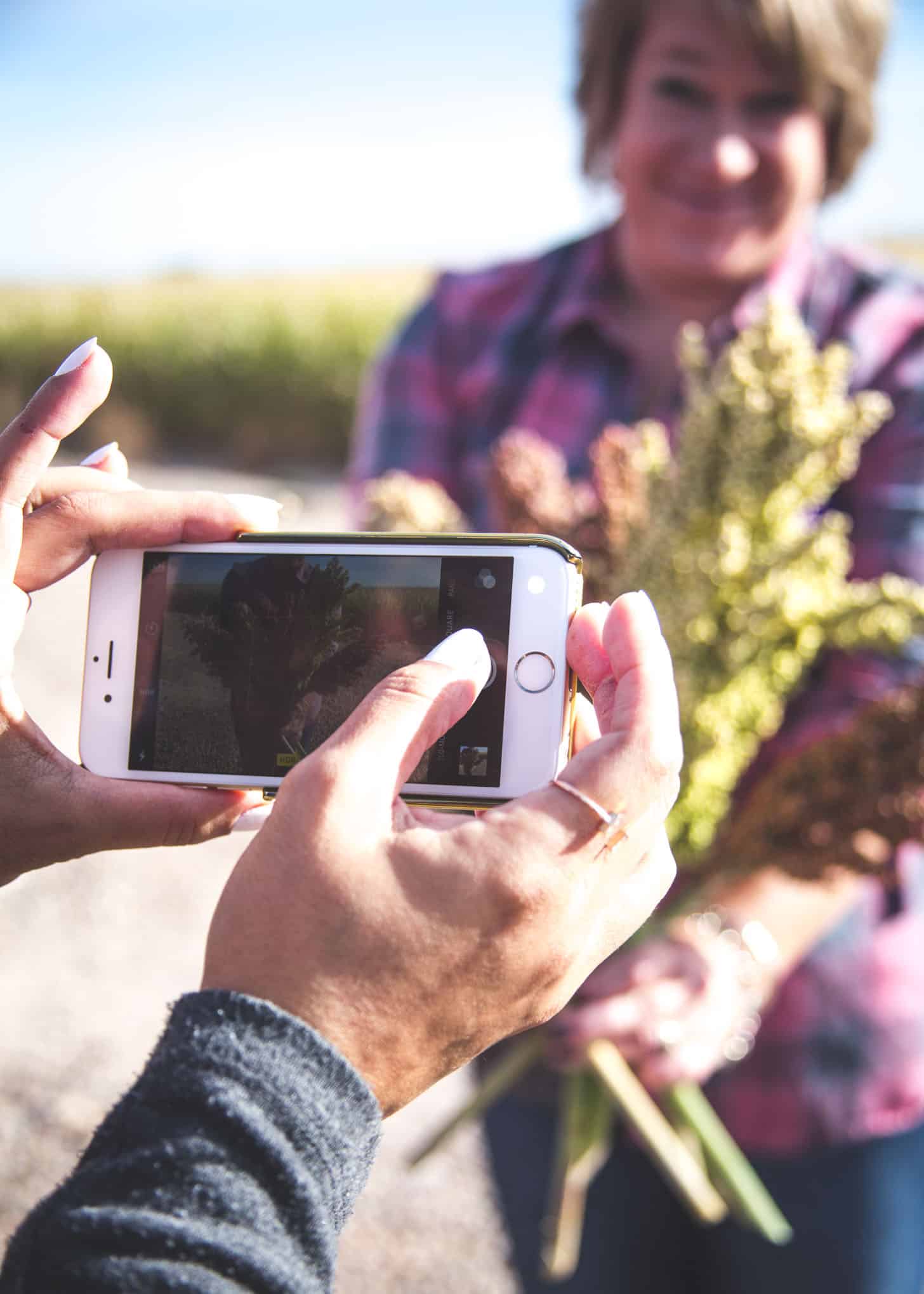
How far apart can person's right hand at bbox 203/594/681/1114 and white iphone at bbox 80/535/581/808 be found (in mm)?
154

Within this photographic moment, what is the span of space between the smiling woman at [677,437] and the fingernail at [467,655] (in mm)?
622

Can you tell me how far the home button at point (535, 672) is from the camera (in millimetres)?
874

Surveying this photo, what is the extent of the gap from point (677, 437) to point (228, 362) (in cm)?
1112

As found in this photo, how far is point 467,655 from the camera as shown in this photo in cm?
79

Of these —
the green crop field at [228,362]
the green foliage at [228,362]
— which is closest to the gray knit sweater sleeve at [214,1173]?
the green crop field at [228,362]

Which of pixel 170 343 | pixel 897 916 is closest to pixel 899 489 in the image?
pixel 897 916

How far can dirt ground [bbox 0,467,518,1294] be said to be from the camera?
8.50ft

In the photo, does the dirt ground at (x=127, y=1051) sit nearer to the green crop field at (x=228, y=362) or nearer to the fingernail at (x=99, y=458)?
the fingernail at (x=99, y=458)

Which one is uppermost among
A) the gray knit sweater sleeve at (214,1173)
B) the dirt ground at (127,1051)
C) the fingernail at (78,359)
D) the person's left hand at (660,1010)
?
the fingernail at (78,359)

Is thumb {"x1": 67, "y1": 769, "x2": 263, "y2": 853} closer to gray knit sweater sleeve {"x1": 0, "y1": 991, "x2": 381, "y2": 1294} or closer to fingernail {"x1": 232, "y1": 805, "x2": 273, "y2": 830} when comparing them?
fingernail {"x1": 232, "y1": 805, "x2": 273, "y2": 830}

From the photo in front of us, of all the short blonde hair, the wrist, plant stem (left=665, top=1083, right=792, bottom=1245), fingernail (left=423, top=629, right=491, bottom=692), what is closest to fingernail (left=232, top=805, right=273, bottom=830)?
fingernail (left=423, top=629, right=491, bottom=692)

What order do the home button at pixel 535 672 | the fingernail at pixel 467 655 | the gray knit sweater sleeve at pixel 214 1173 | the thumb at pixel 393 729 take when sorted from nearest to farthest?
the gray knit sweater sleeve at pixel 214 1173 → the thumb at pixel 393 729 → the fingernail at pixel 467 655 → the home button at pixel 535 672

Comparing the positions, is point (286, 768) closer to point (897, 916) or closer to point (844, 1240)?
point (897, 916)

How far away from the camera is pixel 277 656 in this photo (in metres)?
0.92
